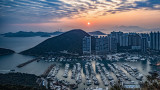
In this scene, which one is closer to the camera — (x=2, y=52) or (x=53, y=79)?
(x=53, y=79)

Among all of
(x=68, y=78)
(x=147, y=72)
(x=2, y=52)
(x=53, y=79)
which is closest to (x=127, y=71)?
(x=147, y=72)

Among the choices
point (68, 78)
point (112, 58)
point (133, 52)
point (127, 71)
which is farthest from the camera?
point (133, 52)

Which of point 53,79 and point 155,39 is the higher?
point 155,39

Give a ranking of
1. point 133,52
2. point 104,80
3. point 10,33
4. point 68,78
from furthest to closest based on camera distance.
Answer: point 10,33, point 133,52, point 68,78, point 104,80

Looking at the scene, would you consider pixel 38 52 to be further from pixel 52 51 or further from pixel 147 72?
pixel 147 72

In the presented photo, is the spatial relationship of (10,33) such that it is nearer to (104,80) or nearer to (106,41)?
(106,41)

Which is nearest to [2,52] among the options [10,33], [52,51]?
[52,51]
